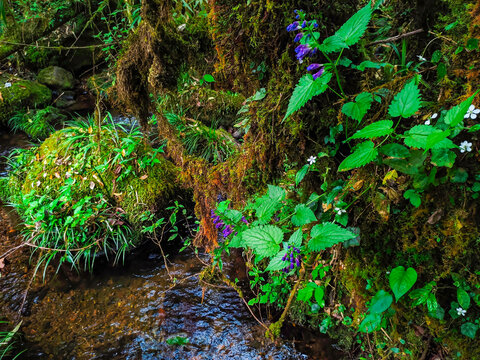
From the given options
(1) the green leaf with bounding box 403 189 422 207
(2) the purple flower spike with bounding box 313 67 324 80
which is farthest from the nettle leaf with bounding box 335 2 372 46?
(1) the green leaf with bounding box 403 189 422 207

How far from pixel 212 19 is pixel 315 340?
230cm

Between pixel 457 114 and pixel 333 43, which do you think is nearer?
Answer: pixel 457 114

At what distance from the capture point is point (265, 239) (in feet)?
4.52

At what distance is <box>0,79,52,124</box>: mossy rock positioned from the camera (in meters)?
6.16

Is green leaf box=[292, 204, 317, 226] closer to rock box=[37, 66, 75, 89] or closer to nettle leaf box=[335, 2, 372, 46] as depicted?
nettle leaf box=[335, 2, 372, 46]

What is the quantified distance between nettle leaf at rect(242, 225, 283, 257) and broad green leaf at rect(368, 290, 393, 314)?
49 centimetres

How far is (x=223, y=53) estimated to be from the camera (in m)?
1.54

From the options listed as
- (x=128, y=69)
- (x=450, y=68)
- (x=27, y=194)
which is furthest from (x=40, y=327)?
(x=450, y=68)

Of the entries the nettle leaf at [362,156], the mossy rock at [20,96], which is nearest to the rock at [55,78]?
the mossy rock at [20,96]

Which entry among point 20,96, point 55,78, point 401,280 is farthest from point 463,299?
point 55,78

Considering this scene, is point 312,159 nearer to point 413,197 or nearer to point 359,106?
point 359,106

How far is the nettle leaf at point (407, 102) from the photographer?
102cm

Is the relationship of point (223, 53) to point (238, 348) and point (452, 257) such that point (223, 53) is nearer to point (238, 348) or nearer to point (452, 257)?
point (452, 257)

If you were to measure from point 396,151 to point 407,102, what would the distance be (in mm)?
176
